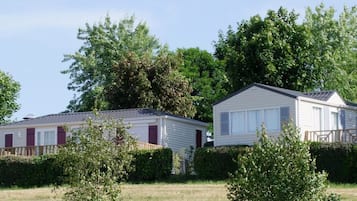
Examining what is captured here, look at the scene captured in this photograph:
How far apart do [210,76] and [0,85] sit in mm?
18140

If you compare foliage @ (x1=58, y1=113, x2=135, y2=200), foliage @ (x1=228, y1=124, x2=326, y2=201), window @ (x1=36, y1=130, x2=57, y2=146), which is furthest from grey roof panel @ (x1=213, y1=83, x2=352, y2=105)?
foliage @ (x1=228, y1=124, x2=326, y2=201)

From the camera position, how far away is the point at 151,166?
38.0 meters

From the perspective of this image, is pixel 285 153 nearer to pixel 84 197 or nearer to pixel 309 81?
pixel 84 197

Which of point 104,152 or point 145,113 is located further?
point 145,113

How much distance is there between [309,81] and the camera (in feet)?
185

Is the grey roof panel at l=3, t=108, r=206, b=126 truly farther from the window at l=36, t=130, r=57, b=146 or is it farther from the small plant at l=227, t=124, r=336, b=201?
the small plant at l=227, t=124, r=336, b=201

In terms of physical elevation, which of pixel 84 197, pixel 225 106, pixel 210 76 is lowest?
pixel 84 197

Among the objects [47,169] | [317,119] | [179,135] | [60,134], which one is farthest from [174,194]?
[60,134]

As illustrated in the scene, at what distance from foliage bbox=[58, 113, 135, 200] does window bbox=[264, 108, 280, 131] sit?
2090 centimetres

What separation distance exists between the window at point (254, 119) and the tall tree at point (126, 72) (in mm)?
16343

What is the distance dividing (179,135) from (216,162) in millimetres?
10080

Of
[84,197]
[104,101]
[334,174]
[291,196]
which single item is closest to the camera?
[291,196]

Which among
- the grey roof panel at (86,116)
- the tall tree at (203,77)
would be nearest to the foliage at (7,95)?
the tall tree at (203,77)

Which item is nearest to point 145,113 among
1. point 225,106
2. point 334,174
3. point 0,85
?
point 225,106
